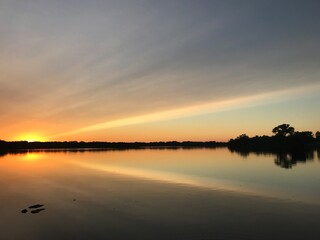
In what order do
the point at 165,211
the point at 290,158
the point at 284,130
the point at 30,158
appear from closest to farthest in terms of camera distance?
the point at 165,211, the point at 290,158, the point at 30,158, the point at 284,130

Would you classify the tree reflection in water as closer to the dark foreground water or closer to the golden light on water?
the dark foreground water

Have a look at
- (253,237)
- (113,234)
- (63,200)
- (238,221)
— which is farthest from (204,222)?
(63,200)

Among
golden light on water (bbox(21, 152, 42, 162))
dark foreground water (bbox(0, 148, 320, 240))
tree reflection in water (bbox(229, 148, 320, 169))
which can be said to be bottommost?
dark foreground water (bbox(0, 148, 320, 240))

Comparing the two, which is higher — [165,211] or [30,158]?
[30,158]

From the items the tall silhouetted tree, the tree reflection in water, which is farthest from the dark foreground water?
the tall silhouetted tree

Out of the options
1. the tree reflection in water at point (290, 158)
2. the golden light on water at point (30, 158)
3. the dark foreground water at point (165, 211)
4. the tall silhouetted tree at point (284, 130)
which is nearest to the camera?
the dark foreground water at point (165, 211)

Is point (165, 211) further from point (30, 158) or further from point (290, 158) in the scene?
point (30, 158)

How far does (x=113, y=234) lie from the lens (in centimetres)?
2036

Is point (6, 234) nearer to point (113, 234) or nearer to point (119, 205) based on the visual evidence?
point (113, 234)

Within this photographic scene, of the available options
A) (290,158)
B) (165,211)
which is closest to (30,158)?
(290,158)

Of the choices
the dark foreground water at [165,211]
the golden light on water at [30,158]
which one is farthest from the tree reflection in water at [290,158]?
the golden light on water at [30,158]

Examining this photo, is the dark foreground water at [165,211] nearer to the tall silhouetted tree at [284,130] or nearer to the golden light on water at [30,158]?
the golden light on water at [30,158]

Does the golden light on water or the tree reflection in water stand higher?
the golden light on water

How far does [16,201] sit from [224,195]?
70.9ft
